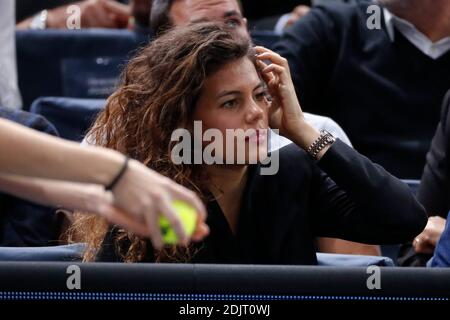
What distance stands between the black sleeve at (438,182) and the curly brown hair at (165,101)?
2.24 ft

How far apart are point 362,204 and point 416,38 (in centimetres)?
134

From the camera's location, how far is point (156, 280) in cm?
178

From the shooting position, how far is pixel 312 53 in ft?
11.3

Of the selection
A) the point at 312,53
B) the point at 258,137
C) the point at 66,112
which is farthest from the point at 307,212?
the point at 66,112

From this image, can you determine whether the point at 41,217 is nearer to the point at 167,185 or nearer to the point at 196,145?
the point at 196,145

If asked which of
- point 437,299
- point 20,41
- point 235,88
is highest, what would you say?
point 235,88

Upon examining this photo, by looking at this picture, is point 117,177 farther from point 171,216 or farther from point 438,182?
point 438,182

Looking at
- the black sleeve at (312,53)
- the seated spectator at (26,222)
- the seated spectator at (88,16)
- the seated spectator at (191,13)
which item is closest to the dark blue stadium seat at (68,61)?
the seated spectator at (88,16)

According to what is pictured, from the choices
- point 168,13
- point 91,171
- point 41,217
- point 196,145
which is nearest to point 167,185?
point 91,171

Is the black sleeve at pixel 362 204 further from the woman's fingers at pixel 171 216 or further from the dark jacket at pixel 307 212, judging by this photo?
the woman's fingers at pixel 171 216

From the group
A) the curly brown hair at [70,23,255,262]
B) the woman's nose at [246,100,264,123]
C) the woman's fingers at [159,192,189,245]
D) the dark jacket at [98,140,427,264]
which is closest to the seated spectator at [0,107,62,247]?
the curly brown hair at [70,23,255,262]

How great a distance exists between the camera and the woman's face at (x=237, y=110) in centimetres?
225

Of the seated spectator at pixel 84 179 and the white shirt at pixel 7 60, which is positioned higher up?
the seated spectator at pixel 84 179

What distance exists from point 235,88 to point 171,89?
0.47 feet
